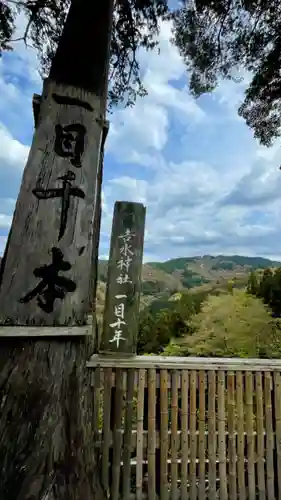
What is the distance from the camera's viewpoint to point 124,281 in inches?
132

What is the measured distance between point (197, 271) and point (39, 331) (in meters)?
8.79

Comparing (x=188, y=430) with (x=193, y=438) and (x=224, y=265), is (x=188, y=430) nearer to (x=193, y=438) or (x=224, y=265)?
(x=193, y=438)

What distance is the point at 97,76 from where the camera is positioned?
253cm

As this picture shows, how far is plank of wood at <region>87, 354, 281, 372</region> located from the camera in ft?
10.2

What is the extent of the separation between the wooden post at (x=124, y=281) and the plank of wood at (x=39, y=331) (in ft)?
4.43

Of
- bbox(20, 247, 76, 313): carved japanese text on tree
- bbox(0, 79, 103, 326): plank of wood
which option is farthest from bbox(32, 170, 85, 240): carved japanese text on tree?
bbox(20, 247, 76, 313): carved japanese text on tree

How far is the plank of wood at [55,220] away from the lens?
1892 millimetres

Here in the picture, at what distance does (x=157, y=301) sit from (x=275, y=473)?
448cm

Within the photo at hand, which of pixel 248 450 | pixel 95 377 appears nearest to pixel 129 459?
pixel 95 377

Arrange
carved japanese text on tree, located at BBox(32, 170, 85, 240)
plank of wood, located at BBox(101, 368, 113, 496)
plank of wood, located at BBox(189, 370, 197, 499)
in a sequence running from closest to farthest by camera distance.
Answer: carved japanese text on tree, located at BBox(32, 170, 85, 240), plank of wood, located at BBox(101, 368, 113, 496), plank of wood, located at BBox(189, 370, 197, 499)

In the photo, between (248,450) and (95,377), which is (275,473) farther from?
(95,377)

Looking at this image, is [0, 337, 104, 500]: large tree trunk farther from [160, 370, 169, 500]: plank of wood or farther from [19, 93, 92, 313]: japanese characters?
[160, 370, 169, 500]: plank of wood

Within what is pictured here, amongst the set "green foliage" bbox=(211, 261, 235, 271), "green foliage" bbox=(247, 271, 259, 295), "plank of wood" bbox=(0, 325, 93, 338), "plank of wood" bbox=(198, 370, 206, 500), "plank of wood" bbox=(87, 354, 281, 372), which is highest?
"green foliage" bbox=(211, 261, 235, 271)

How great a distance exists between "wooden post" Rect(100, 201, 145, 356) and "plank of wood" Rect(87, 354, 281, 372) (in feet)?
0.29
